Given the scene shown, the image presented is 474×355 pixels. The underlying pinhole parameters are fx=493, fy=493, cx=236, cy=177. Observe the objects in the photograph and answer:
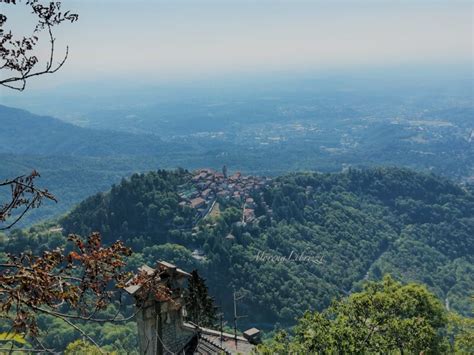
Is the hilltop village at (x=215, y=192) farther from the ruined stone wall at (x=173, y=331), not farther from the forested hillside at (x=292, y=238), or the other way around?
the ruined stone wall at (x=173, y=331)

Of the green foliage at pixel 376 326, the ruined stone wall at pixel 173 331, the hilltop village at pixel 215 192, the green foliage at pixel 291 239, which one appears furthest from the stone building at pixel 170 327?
the hilltop village at pixel 215 192

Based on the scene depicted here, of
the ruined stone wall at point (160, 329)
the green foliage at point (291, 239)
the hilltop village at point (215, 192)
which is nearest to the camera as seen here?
the ruined stone wall at point (160, 329)

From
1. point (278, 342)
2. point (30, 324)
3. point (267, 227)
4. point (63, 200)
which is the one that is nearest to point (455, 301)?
point (267, 227)

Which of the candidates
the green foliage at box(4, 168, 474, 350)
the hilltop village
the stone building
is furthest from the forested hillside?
the stone building

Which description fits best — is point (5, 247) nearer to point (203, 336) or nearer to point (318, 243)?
point (318, 243)

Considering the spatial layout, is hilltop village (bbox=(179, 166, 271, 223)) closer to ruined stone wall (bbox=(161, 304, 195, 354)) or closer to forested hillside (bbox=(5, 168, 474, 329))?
forested hillside (bbox=(5, 168, 474, 329))

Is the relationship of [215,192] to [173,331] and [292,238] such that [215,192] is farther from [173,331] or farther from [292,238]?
[173,331]

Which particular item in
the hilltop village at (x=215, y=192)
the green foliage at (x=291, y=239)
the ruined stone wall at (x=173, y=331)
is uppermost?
the ruined stone wall at (x=173, y=331)

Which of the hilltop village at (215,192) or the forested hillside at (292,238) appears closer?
the forested hillside at (292,238)

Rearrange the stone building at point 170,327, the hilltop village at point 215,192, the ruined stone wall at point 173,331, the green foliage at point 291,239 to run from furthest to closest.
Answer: the hilltop village at point 215,192 → the green foliage at point 291,239 → the ruined stone wall at point 173,331 → the stone building at point 170,327
